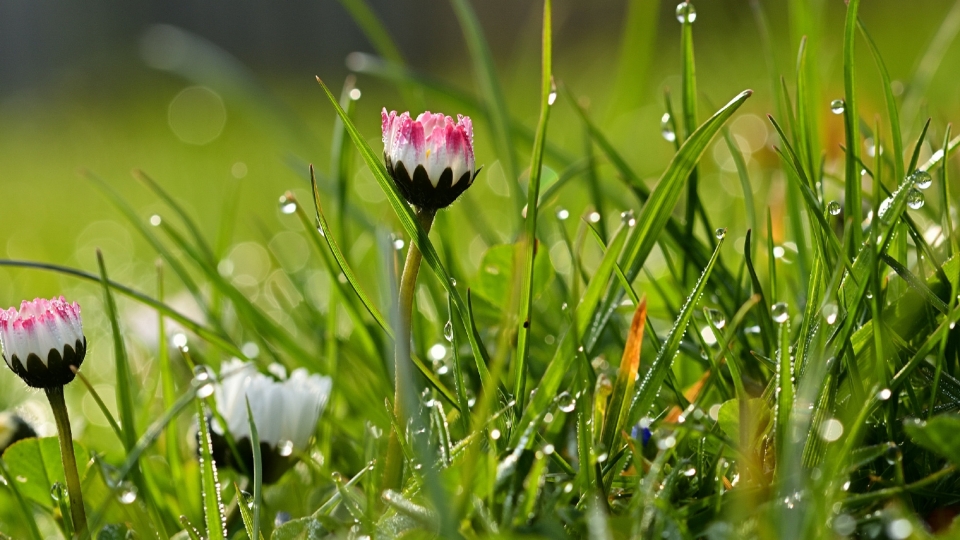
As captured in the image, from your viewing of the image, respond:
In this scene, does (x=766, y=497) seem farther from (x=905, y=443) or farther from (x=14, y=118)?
(x=14, y=118)

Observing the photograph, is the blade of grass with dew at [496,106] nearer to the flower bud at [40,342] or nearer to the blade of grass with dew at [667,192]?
the blade of grass with dew at [667,192]

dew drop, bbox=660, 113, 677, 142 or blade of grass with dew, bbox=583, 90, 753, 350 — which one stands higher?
dew drop, bbox=660, 113, 677, 142

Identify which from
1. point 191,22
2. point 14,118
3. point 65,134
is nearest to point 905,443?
point 65,134

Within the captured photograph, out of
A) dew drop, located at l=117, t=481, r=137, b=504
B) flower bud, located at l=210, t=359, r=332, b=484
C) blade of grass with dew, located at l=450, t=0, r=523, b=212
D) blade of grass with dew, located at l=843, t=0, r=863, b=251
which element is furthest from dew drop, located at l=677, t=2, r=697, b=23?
dew drop, located at l=117, t=481, r=137, b=504

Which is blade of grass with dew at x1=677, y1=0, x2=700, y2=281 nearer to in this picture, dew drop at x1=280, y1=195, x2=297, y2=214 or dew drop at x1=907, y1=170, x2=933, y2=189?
dew drop at x1=907, y1=170, x2=933, y2=189

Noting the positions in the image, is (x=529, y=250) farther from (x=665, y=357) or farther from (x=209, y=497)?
(x=209, y=497)

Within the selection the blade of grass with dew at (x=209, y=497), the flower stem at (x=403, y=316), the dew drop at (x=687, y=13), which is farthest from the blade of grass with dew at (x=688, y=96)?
the blade of grass with dew at (x=209, y=497)
